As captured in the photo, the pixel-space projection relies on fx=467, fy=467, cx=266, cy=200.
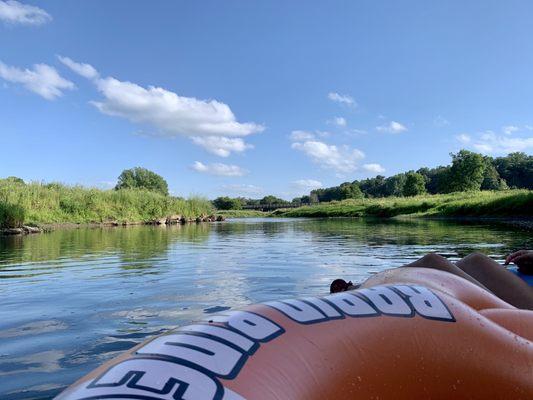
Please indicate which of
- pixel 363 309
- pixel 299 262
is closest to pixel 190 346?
pixel 363 309

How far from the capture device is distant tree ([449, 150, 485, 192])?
62.4 metres

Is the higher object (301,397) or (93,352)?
(301,397)

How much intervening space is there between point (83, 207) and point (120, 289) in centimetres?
2463

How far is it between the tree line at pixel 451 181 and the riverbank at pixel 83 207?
40.0 m

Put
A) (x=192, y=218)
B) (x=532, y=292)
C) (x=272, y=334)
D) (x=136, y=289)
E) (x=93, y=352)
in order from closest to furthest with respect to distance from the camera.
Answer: (x=272, y=334)
(x=532, y=292)
(x=93, y=352)
(x=136, y=289)
(x=192, y=218)

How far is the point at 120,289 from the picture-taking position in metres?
6.68

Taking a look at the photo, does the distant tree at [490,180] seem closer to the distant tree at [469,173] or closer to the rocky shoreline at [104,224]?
the distant tree at [469,173]

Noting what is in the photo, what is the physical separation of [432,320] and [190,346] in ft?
2.82

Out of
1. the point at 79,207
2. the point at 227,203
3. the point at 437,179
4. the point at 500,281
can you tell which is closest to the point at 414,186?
the point at 437,179

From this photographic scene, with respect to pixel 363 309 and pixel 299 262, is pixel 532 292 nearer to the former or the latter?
pixel 363 309

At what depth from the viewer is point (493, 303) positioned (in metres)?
2.12

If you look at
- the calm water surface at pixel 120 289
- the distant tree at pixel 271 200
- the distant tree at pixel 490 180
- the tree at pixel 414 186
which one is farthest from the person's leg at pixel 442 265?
the distant tree at pixel 271 200

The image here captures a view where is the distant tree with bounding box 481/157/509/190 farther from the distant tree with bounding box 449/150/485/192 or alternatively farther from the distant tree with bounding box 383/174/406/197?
the distant tree with bounding box 383/174/406/197

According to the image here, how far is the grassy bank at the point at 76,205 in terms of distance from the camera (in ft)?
74.6
